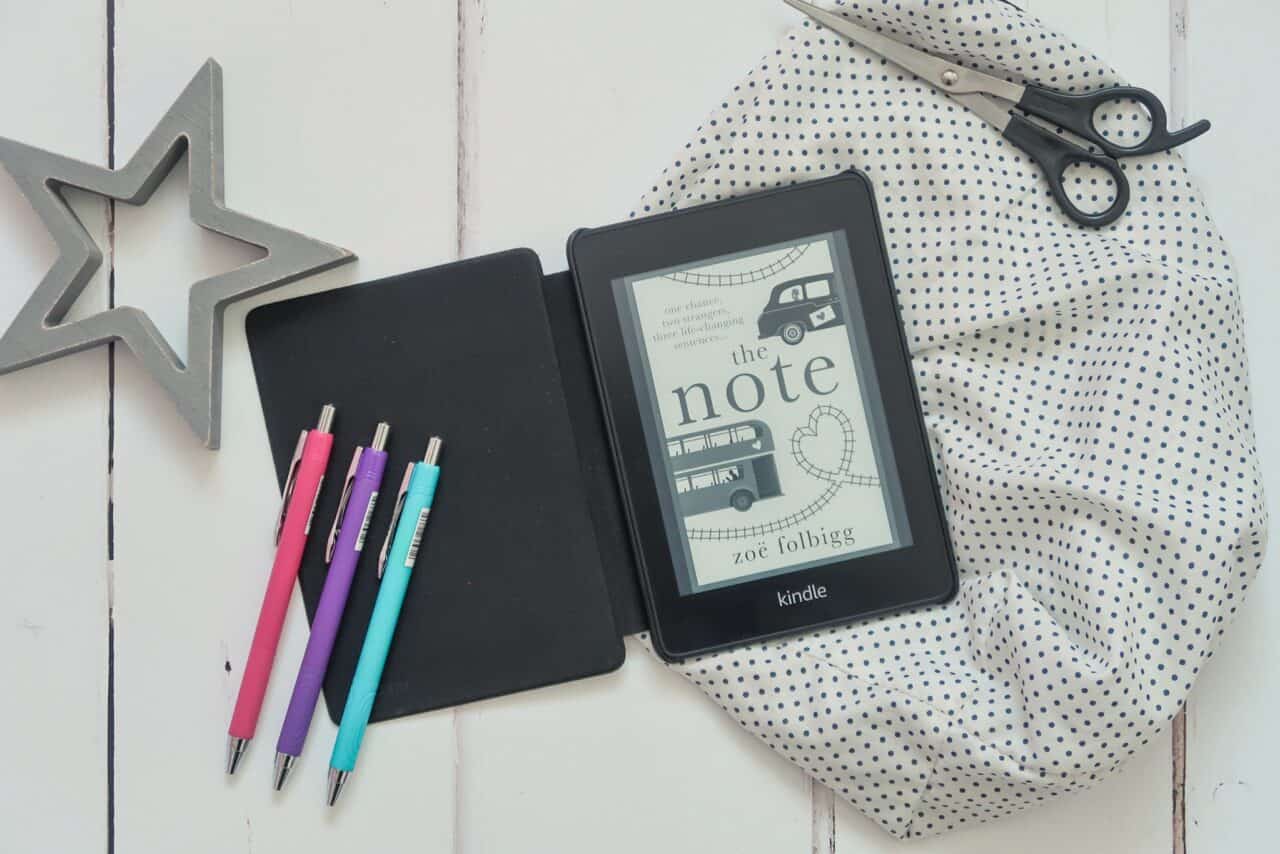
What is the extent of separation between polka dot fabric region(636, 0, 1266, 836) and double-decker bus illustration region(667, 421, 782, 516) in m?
0.08

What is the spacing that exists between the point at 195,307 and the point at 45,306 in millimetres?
85

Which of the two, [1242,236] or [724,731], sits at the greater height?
[1242,236]

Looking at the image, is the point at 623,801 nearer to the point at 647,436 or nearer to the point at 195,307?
the point at 647,436

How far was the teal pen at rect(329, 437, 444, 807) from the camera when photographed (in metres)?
0.56

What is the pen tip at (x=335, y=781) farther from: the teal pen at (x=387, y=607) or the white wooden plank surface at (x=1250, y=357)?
the white wooden plank surface at (x=1250, y=357)

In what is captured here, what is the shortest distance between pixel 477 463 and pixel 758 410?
0.15 meters

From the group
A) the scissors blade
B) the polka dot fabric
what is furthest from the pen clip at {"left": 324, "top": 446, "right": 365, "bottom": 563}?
the scissors blade

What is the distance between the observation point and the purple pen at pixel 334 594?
0.56 m

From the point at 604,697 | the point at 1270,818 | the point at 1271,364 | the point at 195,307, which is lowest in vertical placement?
the point at 1270,818

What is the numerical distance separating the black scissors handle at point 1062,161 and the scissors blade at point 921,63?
19 mm

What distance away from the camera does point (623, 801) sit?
581 millimetres

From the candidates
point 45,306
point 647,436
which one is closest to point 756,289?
point 647,436

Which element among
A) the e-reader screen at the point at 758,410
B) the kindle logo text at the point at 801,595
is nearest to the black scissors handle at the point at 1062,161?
the e-reader screen at the point at 758,410

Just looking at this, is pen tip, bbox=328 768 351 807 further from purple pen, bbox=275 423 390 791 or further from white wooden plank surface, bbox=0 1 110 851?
white wooden plank surface, bbox=0 1 110 851
